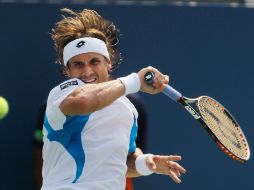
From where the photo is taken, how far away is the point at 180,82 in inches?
209

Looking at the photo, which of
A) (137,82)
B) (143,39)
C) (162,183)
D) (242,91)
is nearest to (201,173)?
(162,183)

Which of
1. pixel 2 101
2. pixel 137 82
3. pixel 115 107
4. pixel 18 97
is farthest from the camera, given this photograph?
pixel 18 97

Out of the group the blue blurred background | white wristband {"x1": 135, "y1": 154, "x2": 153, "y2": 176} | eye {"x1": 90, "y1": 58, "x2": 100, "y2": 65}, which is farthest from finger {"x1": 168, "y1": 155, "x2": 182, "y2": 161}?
the blue blurred background

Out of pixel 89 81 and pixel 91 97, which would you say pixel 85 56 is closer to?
pixel 89 81

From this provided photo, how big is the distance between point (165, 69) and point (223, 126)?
5.19 feet

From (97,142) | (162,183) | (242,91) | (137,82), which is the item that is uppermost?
(137,82)

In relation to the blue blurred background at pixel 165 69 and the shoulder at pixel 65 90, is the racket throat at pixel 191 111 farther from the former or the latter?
the blue blurred background at pixel 165 69

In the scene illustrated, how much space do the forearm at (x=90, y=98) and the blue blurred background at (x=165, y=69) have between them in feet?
6.79

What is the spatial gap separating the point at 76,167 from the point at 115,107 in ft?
1.15

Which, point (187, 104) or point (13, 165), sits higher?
point (187, 104)

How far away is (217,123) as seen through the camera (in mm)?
3705

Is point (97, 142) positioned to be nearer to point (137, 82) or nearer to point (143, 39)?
point (137, 82)

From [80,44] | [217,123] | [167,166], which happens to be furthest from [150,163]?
[80,44]

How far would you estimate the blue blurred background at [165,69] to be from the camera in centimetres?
512
